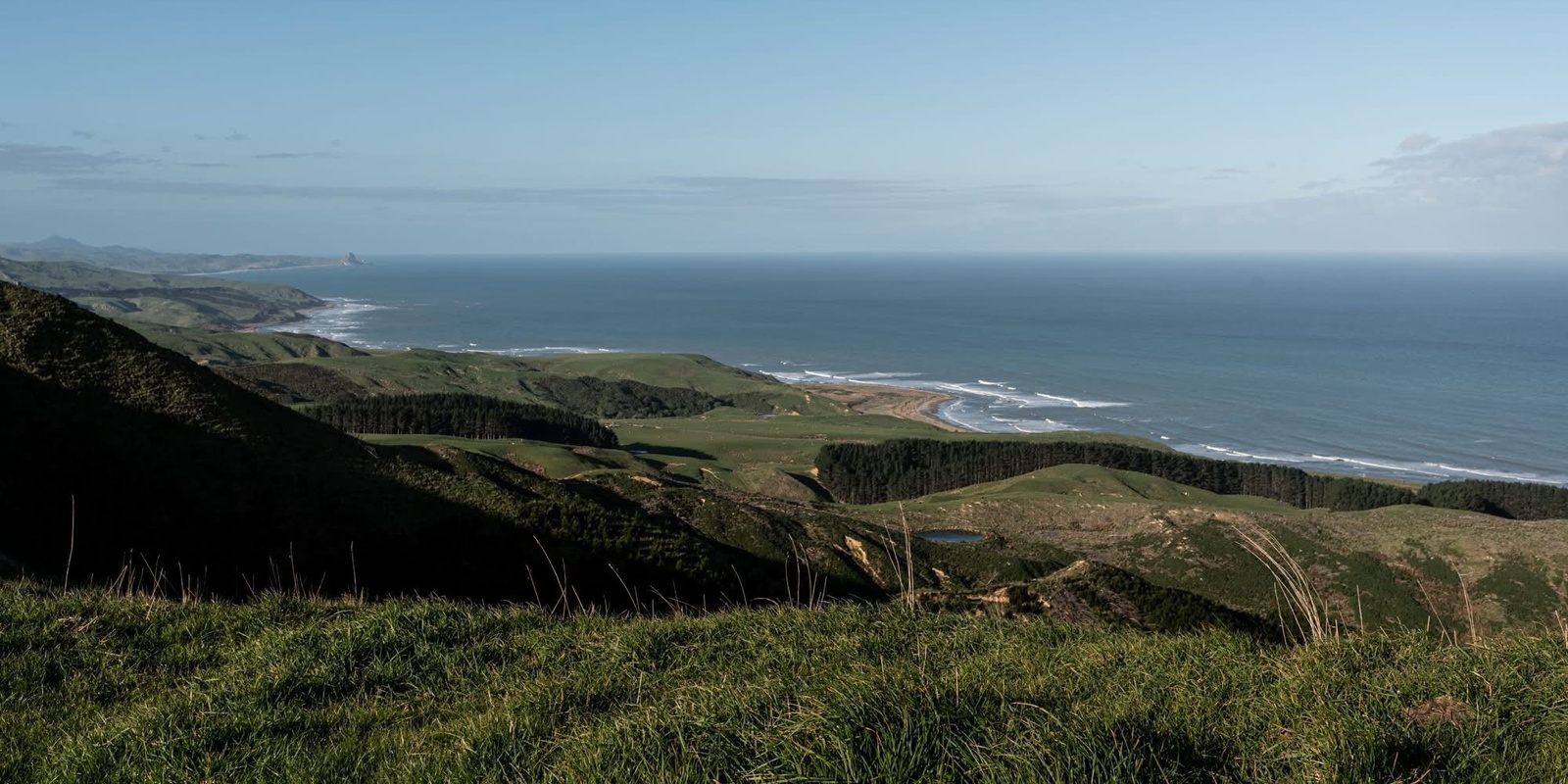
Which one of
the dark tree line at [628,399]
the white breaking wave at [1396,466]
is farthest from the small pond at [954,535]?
Result: the dark tree line at [628,399]

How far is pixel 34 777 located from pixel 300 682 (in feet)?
6.16

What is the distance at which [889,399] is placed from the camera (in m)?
173

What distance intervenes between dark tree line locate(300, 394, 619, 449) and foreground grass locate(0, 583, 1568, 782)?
352 ft

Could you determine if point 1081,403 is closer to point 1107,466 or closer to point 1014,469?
point 1014,469

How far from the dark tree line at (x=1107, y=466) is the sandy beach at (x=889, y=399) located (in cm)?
3634

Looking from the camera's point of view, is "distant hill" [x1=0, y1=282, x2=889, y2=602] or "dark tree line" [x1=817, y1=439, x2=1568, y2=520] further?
"dark tree line" [x1=817, y1=439, x2=1568, y2=520]

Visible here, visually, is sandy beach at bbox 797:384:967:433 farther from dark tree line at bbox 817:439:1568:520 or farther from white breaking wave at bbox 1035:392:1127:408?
dark tree line at bbox 817:439:1568:520

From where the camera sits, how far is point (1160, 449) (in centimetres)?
11706

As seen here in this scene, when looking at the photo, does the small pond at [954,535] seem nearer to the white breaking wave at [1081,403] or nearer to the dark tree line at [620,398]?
the white breaking wave at [1081,403]

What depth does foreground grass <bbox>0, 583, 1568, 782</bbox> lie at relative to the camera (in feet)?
15.4

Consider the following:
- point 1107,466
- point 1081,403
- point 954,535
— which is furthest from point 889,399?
point 954,535

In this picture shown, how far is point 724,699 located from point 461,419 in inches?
4907

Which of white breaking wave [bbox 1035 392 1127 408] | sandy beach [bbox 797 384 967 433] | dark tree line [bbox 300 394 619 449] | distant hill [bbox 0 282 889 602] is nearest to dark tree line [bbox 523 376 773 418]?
sandy beach [bbox 797 384 967 433]

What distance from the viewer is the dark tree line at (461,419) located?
115 m
